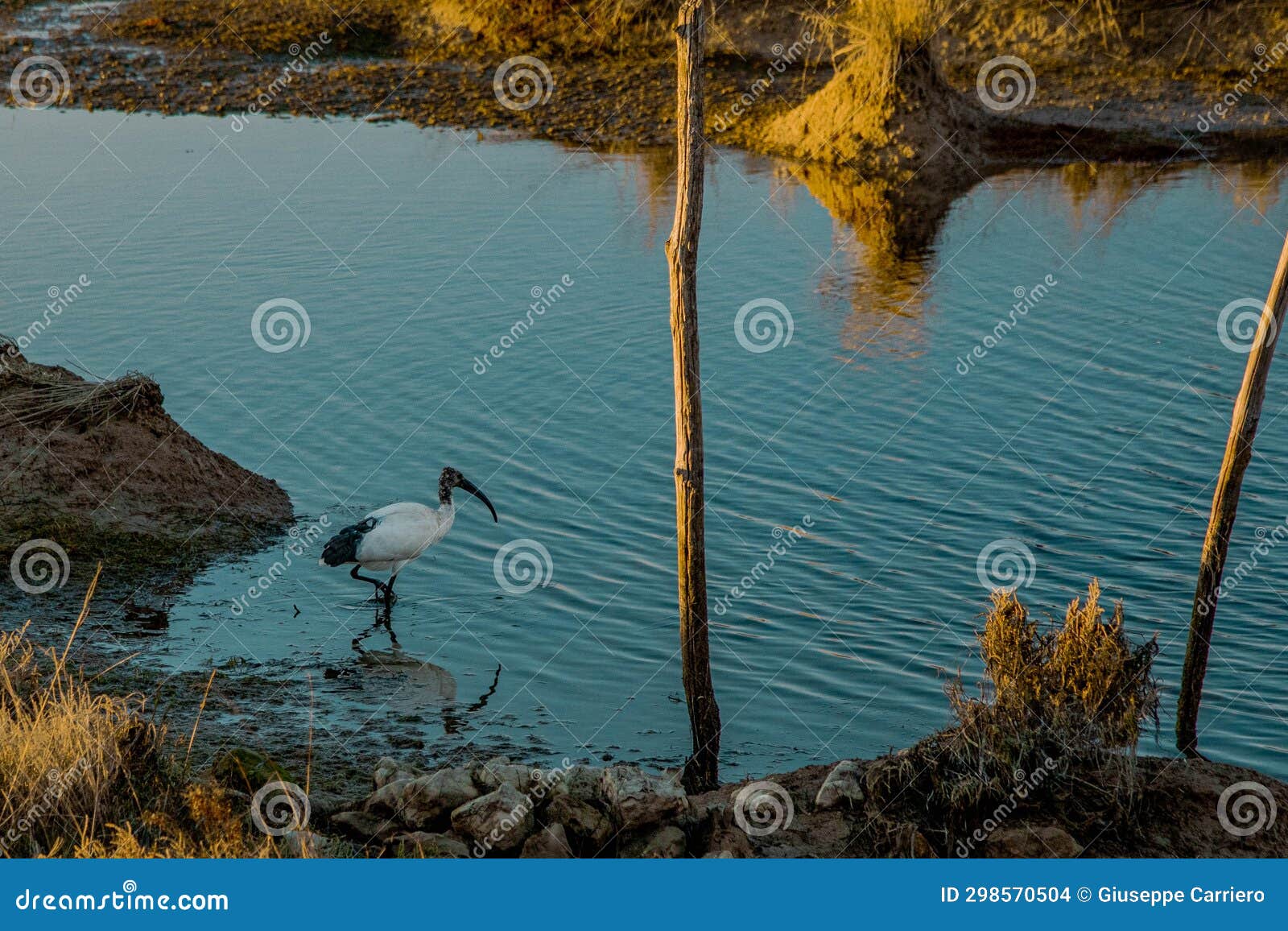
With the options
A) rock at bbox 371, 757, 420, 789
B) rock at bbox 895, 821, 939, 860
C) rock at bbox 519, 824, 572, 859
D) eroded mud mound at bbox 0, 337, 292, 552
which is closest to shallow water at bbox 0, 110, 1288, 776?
eroded mud mound at bbox 0, 337, 292, 552

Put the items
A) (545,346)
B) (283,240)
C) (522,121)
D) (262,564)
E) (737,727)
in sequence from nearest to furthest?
(737,727), (262,564), (545,346), (283,240), (522,121)

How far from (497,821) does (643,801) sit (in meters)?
0.78

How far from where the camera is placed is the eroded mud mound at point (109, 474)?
12023mm

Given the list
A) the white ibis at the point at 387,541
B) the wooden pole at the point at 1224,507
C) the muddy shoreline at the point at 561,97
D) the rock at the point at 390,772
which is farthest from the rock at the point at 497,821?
the muddy shoreline at the point at 561,97

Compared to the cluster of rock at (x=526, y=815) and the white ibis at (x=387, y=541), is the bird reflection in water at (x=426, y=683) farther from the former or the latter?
the cluster of rock at (x=526, y=815)

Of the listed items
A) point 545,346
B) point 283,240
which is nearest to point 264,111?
point 283,240

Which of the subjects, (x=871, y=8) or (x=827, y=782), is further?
(x=871, y=8)

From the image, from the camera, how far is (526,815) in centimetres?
741

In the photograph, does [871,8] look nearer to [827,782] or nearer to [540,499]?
[540,499]

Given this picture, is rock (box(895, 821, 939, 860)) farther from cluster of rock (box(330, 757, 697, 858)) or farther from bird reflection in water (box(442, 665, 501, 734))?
bird reflection in water (box(442, 665, 501, 734))

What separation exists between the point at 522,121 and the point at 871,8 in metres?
7.92

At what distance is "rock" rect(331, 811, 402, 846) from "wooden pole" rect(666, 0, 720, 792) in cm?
213

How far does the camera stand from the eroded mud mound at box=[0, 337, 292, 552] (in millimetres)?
12023

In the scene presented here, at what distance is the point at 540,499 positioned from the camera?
44.6 ft
